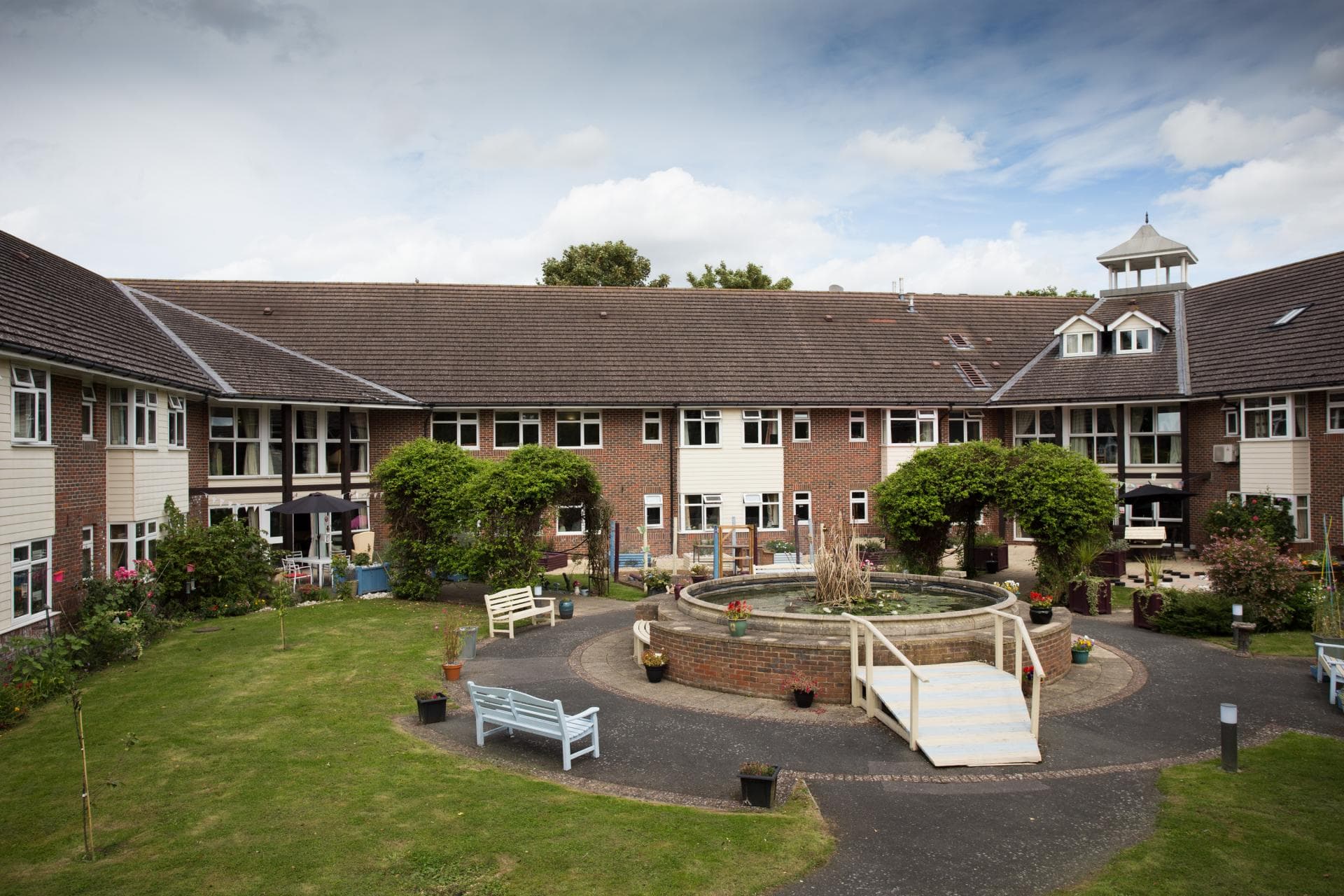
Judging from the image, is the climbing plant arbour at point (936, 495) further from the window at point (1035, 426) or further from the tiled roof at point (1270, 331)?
the window at point (1035, 426)

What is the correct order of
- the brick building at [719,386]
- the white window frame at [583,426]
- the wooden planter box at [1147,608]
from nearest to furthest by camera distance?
the wooden planter box at [1147,608] < the brick building at [719,386] < the white window frame at [583,426]

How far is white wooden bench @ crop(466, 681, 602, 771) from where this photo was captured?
9.16m

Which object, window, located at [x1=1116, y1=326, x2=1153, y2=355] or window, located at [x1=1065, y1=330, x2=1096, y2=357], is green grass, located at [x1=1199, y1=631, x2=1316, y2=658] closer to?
window, located at [x1=1116, y1=326, x2=1153, y2=355]

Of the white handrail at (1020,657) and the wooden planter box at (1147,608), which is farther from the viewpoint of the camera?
the wooden planter box at (1147,608)

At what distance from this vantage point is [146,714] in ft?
35.4

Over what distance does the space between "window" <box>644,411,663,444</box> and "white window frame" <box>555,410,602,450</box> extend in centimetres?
161

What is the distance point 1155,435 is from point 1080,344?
459 cm

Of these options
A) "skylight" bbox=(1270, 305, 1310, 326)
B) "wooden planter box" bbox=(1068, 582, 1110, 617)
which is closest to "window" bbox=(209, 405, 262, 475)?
"wooden planter box" bbox=(1068, 582, 1110, 617)

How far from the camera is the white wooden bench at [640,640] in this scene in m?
13.8

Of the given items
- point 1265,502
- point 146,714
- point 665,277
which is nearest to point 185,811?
point 146,714

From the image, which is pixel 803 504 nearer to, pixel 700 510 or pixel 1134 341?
pixel 700 510

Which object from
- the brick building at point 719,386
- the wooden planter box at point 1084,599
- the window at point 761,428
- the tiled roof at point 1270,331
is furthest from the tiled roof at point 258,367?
the tiled roof at point 1270,331

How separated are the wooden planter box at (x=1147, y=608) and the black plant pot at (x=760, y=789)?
1225 cm

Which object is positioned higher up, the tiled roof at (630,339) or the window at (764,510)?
the tiled roof at (630,339)
